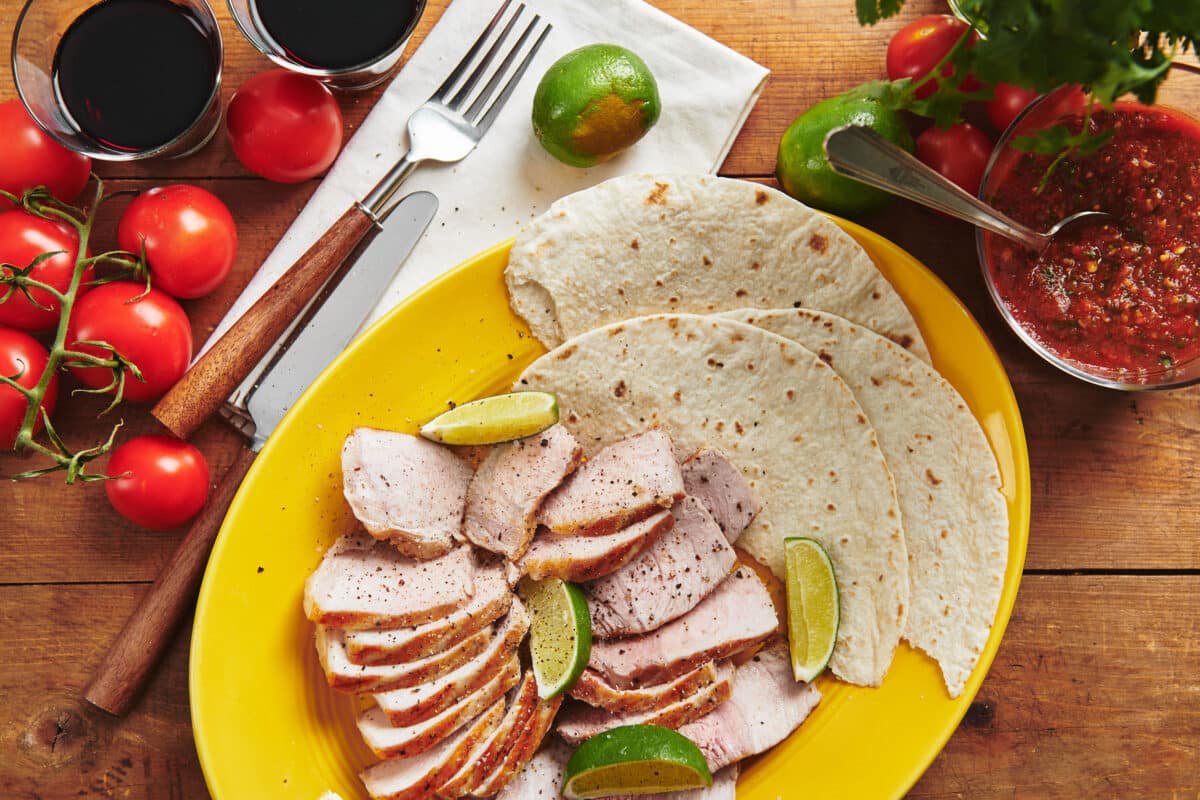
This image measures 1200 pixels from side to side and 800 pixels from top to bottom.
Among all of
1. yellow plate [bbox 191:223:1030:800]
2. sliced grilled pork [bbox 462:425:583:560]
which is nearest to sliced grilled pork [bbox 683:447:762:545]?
sliced grilled pork [bbox 462:425:583:560]

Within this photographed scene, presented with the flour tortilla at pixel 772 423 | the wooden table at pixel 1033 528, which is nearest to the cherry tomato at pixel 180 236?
the wooden table at pixel 1033 528

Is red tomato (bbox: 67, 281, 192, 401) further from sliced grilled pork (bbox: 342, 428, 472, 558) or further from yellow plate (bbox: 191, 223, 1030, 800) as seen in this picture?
sliced grilled pork (bbox: 342, 428, 472, 558)

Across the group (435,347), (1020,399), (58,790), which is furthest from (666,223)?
(58,790)

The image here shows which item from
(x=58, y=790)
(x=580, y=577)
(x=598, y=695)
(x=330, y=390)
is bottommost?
(x=58, y=790)

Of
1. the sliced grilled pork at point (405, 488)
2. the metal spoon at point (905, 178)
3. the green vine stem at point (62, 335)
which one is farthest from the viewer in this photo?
the sliced grilled pork at point (405, 488)

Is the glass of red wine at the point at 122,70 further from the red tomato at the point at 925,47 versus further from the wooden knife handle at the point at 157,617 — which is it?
the red tomato at the point at 925,47

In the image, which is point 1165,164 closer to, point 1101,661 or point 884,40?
point 884,40
